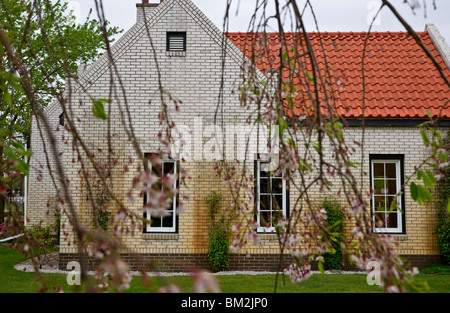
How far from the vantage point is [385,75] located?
386 inches

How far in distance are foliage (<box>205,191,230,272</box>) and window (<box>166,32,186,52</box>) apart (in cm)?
329

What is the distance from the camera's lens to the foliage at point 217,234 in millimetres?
8500

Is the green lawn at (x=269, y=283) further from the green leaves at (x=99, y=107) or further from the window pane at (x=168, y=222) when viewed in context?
the green leaves at (x=99, y=107)

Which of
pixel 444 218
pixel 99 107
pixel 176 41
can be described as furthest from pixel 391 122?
pixel 99 107

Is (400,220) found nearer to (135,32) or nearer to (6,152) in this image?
(135,32)

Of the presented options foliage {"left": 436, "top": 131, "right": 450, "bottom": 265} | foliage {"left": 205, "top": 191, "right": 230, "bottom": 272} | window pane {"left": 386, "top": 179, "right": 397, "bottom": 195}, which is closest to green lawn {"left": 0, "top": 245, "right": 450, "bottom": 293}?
foliage {"left": 436, "top": 131, "right": 450, "bottom": 265}

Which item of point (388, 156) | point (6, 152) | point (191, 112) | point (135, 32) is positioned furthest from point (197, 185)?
point (6, 152)

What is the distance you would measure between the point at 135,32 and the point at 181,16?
3.52 ft

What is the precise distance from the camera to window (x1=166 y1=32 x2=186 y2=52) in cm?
922

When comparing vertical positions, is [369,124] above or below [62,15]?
below

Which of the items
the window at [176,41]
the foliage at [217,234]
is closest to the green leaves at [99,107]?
the foliage at [217,234]

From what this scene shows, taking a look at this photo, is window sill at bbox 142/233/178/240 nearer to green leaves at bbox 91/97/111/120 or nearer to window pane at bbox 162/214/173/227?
window pane at bbox 162/214/173/227

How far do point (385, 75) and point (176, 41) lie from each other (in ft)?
16.2
